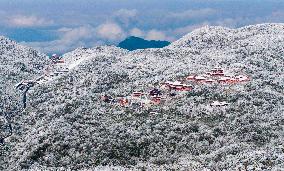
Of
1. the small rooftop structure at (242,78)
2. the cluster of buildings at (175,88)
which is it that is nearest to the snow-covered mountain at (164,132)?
the cluster of buildings at (175,88)

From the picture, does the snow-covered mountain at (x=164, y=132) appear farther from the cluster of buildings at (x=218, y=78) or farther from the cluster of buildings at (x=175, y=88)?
the cluster of buildings at (x=218, y=78)

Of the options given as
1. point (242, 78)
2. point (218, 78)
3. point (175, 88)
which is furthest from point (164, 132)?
point (242, 78)

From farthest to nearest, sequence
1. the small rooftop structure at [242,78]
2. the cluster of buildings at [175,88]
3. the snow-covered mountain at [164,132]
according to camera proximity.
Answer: the small rooftop structure at [242,78], the cluster of buildings at [175,88], the snow-covered mountain at [164,132]

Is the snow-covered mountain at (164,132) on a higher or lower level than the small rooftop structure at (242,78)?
lower

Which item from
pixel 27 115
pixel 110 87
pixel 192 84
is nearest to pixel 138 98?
pixel 192 84

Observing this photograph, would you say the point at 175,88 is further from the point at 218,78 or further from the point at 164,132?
the point at 164,132

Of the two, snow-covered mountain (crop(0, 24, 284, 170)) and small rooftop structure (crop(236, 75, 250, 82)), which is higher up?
small rooftop structure (crop(236, 75, 250, 82))

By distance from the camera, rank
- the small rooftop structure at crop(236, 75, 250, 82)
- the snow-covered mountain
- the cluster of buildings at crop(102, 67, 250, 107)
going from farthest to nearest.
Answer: the small rooftop structure at crop(236, 75, 250, 82), the cluster of buildings at crop(102, 67, 250, 107), the snow-covered mountain

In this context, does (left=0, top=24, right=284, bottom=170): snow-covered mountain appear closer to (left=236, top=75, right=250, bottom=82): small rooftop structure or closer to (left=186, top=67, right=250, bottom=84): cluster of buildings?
(left=186, top=67, right=250, bottom=84): cluster of buildings

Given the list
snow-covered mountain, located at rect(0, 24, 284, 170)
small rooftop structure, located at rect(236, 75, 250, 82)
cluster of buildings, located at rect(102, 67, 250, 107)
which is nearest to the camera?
snow-covered mountain, located at rect(0, 24, 284, 170)

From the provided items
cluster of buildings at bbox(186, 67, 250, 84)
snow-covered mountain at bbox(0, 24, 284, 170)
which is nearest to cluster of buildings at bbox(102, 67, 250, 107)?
cluster of buildings at bbox(186, 67, 250, 84)

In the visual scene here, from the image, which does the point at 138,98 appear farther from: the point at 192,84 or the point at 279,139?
the point at 279,139
